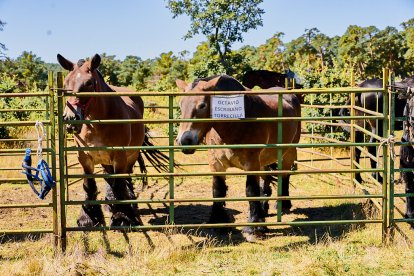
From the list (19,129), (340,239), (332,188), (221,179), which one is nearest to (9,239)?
(221,179)

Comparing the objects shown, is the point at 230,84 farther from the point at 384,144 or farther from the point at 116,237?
the point at 116,237

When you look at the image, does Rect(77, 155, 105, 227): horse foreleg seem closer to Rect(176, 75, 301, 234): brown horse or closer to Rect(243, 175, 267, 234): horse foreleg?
Rect(176, 75, 301, 234): brown horse

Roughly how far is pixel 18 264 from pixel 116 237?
1412mm

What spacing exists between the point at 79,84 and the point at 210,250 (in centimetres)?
242

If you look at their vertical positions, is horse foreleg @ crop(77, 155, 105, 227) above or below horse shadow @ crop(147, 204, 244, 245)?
above

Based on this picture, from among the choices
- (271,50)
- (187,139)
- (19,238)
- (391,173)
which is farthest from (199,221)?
(271,50)

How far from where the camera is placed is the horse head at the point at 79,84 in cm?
520

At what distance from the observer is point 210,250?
5.20 meters

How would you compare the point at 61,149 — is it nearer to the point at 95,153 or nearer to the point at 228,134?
the point at 95,153

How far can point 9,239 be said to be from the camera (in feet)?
18.5

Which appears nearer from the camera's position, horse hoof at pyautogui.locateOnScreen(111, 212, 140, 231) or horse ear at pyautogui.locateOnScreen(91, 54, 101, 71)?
horse ear at pyautogui.locateOnScreen(91, 54, 101, 71)

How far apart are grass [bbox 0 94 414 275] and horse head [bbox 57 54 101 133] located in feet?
4.48

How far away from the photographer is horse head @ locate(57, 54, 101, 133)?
17.0 feet

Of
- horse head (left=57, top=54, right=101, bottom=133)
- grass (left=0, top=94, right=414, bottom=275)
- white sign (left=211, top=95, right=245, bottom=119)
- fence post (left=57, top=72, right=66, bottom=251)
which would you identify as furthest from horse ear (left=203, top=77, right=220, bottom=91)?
grass (left=0, top=94, right=414, bottom=275)
